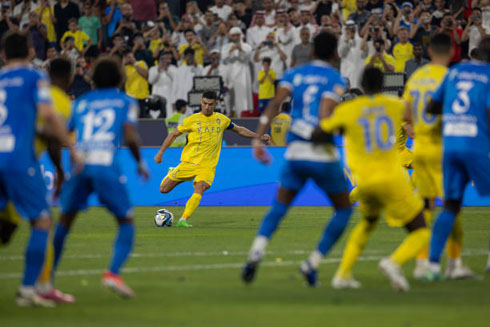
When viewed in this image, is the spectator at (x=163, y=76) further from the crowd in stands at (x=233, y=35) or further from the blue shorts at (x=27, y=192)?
the blue shorts at (x=27, y=192)

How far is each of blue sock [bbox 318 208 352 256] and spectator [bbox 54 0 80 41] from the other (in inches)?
795

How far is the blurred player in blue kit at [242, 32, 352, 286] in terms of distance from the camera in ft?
28.0

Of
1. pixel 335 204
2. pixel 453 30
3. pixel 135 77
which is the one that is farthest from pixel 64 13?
pixel 335 204

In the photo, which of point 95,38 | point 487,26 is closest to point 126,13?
point 95,38

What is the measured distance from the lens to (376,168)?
830cm

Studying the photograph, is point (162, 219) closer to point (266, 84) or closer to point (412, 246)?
point (412, 246)

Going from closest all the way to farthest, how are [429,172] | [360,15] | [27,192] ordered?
[27,192] < [429,172] < [360,15]

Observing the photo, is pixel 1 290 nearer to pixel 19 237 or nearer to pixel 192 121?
pixel 19 237

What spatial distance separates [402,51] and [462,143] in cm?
1496

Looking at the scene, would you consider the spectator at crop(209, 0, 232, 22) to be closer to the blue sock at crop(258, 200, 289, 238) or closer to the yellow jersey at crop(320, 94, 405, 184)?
the blue sock at crop(258, 200, 289, 238)

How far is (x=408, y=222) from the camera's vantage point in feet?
28.2

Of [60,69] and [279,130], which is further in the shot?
[279,130]

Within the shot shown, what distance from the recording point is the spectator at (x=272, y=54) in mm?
24281

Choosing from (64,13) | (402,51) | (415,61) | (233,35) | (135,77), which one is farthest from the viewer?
(64,13)
